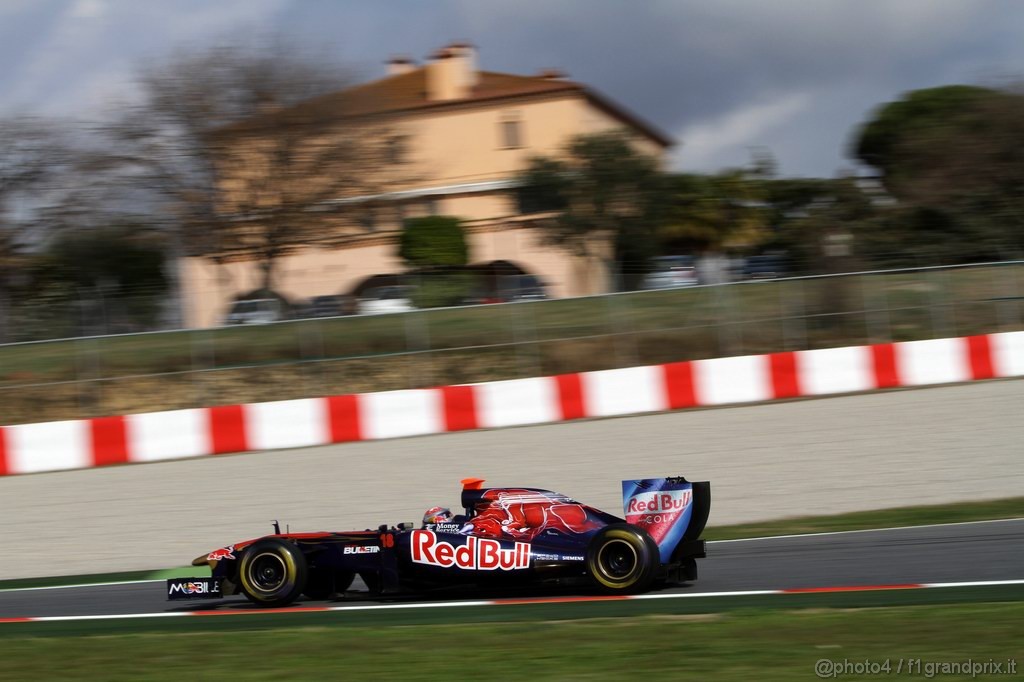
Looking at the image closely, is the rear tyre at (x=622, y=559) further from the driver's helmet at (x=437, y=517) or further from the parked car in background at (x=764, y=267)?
the parked car in background at (x=764, y=267)

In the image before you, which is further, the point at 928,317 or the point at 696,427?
the point at 928,317

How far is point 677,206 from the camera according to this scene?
34.5 m

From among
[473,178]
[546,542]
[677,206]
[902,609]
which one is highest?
[473,178]

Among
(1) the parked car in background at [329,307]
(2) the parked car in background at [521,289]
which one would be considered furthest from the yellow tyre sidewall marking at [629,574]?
(1) the parked car in background at [329,307]

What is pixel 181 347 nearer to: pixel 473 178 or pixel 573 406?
pixel 573 406

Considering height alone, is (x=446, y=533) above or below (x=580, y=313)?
below

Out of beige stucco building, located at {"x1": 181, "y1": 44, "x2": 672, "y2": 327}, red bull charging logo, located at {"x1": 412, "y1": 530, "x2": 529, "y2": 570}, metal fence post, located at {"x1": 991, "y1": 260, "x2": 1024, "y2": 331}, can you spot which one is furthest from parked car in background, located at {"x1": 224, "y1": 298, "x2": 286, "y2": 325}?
red bull charging logo, located at {"x1": 412, "y1": 530, "x2": 529, "y2": 570}

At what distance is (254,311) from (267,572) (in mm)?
13402

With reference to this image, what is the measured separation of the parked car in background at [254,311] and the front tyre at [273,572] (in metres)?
11.5

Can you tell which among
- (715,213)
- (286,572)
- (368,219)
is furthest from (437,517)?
(715,213)

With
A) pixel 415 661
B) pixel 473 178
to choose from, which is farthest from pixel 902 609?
pixel 473 178

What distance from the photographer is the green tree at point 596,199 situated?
105 ft

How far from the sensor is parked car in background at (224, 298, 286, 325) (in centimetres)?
1870

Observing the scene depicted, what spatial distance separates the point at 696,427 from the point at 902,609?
25.8 ft
